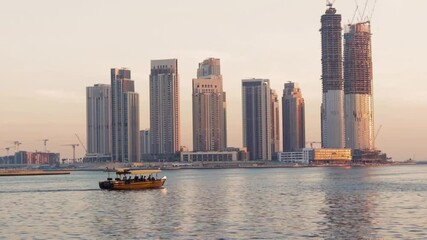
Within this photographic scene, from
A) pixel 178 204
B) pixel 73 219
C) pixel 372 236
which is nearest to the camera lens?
pixel 372 236

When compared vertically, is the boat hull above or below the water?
above

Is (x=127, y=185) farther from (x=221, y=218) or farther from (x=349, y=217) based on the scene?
(x=349, y=217)

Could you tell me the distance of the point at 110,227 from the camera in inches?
3492

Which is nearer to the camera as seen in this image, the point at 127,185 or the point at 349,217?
the point at 349,217

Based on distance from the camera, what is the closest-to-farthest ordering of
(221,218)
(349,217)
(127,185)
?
(349,217) → (221,218) → (127,185)

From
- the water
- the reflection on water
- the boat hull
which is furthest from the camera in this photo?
the boat hull

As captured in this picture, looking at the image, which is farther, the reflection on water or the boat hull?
the boat hull

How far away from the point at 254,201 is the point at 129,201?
23024 mm

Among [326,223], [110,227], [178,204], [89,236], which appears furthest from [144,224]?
[178,204]

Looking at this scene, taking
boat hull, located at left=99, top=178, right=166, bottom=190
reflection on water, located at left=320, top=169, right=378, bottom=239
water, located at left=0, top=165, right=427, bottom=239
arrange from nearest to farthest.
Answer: reflection on water, located at left=320, top=169, right=378, bottom=239 → water, located at left=0, top=165, right=427, bottom=239 → boat hull, located at left=99, top=178, right=166, bottom=190

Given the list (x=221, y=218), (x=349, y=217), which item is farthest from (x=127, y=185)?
(x=349, y=217)

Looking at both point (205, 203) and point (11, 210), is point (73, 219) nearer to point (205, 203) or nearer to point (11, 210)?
point (11, 210)

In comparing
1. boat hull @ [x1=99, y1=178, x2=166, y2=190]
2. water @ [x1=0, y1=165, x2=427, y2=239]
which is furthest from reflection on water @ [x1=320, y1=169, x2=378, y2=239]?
boat hull @ [x1=99, y1=178, x2=166, y2=190]

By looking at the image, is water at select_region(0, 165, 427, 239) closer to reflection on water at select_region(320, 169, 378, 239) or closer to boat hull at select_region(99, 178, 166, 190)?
reflection on water at select_region(320, 169, 378, 239)
